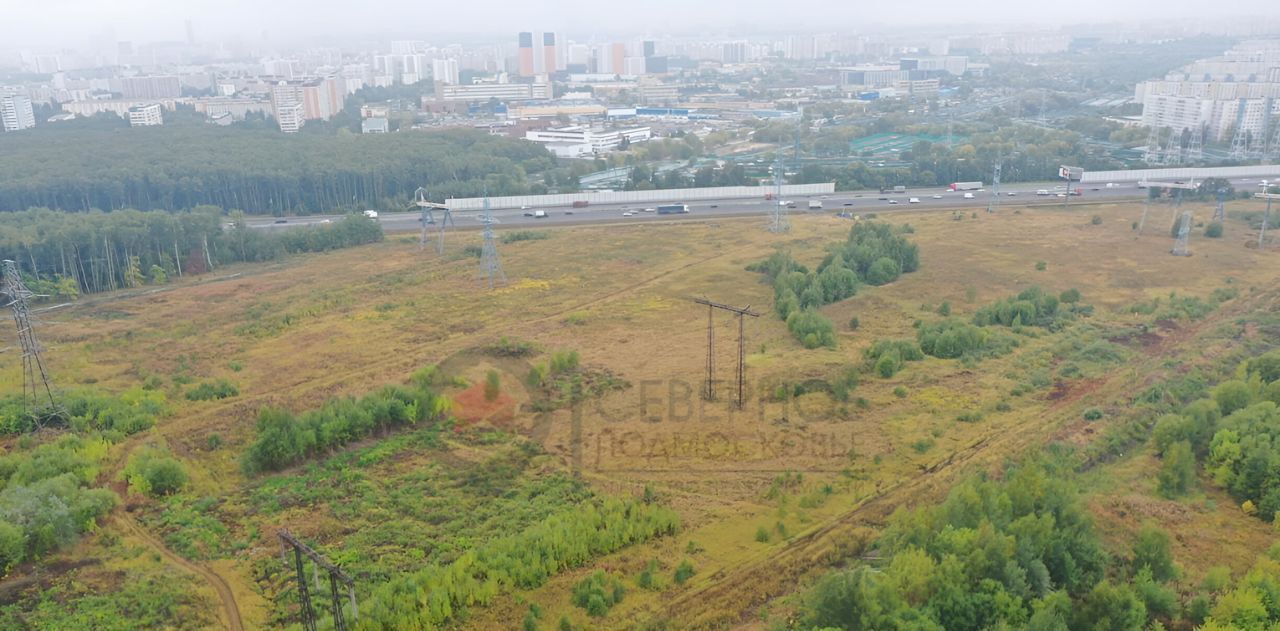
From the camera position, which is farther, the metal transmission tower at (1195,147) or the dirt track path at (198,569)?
the metal transmission tower at (1195,147)

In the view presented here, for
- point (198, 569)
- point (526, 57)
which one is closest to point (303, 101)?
point (526, 57)

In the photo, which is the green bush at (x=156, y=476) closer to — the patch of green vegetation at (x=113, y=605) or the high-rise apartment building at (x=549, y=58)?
the patch of green vegetation at (x=113, y=605)

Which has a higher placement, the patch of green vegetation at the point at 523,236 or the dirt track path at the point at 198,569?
the patch of green vegetation at the point at 523,236

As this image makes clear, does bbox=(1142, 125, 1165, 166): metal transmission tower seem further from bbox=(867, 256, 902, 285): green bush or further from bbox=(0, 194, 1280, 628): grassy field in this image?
bbox=(867, 256, 902, 285): green bush

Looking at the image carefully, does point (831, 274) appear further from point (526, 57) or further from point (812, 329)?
point (526, 57)

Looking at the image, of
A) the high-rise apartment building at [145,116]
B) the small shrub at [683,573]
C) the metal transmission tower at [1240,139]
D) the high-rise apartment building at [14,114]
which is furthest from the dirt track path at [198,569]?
the high-rise apartment building at [14,114]

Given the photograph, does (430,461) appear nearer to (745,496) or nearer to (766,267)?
(745,496)
